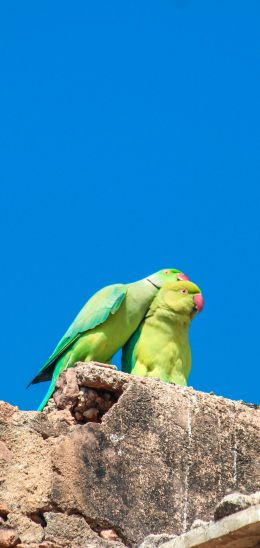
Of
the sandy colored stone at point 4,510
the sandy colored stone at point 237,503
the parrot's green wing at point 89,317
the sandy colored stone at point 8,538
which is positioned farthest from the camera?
the parrot's green wing at point 89,317

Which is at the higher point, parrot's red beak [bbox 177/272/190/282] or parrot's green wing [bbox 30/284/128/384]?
parrot's red beak [bbox 177/272/190/282]

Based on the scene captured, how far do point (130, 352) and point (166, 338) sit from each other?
1.04 feet

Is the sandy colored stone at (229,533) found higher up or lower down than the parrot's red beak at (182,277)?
lower down

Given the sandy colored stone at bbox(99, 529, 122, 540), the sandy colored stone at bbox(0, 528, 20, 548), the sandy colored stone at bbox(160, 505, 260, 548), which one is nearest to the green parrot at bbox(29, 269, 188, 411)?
the sandy colored stone at bbox(99, 529, 122, 540)

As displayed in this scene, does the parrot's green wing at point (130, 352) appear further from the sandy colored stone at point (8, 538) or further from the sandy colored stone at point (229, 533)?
the sandy colored stone at point (229, 533)

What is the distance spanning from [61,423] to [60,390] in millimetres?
437

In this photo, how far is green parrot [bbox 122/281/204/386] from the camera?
33.5 feet

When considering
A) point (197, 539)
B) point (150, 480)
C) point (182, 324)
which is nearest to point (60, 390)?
point (150, 480)

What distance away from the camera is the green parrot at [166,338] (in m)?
10.2

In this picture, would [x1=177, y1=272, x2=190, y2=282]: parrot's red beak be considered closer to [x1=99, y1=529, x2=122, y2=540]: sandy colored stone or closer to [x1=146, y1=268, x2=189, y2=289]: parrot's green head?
[x1=146, y1=268, x2=189, y2=289]: parrot's green head

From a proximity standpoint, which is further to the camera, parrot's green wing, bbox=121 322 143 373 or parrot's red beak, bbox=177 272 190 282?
parrot's red beak, bbox=177 272 190 282

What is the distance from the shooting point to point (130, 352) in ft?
33.9

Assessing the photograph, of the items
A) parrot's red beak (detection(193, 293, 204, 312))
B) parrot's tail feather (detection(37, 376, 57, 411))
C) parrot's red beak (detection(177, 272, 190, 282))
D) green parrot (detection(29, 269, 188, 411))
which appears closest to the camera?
parrot's tail feather (detection(37, 376, 57, 411))

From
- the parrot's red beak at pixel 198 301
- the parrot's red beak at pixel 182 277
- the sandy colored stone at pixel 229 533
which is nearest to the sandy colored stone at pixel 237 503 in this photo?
the sandy colored stone at pixel 229 533
